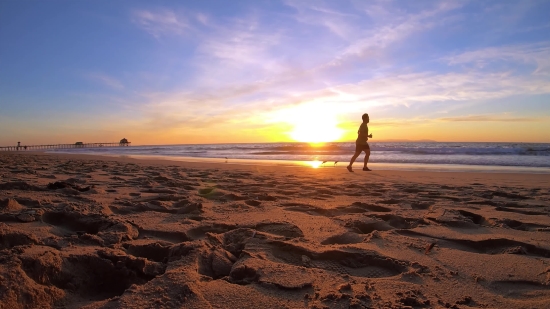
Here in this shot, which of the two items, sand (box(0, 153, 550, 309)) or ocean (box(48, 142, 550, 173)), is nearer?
sand (box(0, 153, 550, 309))

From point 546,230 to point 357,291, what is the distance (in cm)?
231

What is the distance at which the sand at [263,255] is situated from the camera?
1606 mm

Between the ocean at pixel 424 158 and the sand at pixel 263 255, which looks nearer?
the sand at pixel 263 255

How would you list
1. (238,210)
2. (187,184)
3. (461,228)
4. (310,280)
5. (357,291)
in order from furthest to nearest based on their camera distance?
(187,184) < (238,210) < (461,228) < (310,280) < (357,291)

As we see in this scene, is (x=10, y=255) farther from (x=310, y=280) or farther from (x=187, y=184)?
(x=187, y=184)

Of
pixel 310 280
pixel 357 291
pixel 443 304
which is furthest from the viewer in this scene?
pixel 310 280

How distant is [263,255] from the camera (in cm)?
216

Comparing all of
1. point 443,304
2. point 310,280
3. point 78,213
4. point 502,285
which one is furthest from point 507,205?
point 78,213

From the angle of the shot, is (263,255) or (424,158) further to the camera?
(424,158)

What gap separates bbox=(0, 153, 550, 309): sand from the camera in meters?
1.61

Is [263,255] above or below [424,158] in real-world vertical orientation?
below

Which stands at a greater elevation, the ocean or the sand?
the ocean

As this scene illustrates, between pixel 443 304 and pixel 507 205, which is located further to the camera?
pixel 507 205

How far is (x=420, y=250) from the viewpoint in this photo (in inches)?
93.4
